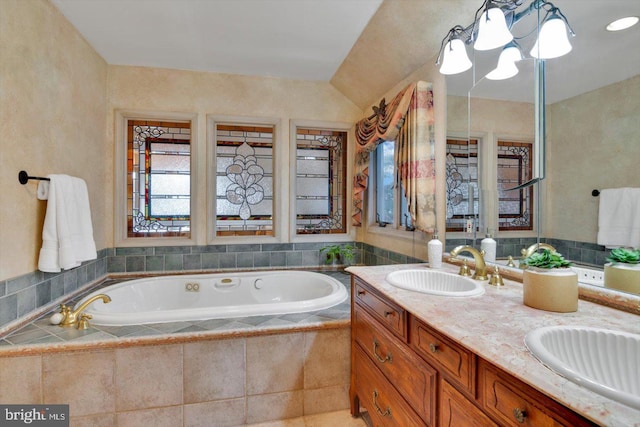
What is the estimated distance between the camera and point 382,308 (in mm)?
1369

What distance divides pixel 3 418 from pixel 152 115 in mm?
2308

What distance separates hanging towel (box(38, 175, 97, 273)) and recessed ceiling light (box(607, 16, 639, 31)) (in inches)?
109

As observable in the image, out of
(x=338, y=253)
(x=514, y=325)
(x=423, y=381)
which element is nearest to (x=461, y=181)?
(x=514, y=325)

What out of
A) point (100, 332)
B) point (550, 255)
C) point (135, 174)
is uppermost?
point (135, 174)

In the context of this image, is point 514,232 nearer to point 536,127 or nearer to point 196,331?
point 536,127

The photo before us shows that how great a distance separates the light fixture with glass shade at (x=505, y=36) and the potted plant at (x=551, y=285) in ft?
2.81

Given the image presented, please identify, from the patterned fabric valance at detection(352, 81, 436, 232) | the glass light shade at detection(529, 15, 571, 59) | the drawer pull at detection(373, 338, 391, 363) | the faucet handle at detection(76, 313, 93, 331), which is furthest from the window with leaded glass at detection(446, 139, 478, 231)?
the faucet handle at detection(76, 313, 93, 331)

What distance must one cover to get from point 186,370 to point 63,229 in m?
1.15

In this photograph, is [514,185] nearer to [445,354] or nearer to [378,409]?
[445,354]

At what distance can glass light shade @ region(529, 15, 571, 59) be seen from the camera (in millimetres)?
1225

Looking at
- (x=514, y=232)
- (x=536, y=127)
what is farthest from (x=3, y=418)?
(x=536, y=127)

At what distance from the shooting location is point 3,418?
1451 mm

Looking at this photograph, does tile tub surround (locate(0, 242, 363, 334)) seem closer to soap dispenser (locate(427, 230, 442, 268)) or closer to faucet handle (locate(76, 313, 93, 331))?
faucet handle (locate(76, 313, 93, 331))

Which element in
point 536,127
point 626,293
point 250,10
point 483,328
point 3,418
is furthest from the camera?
point 250,10
